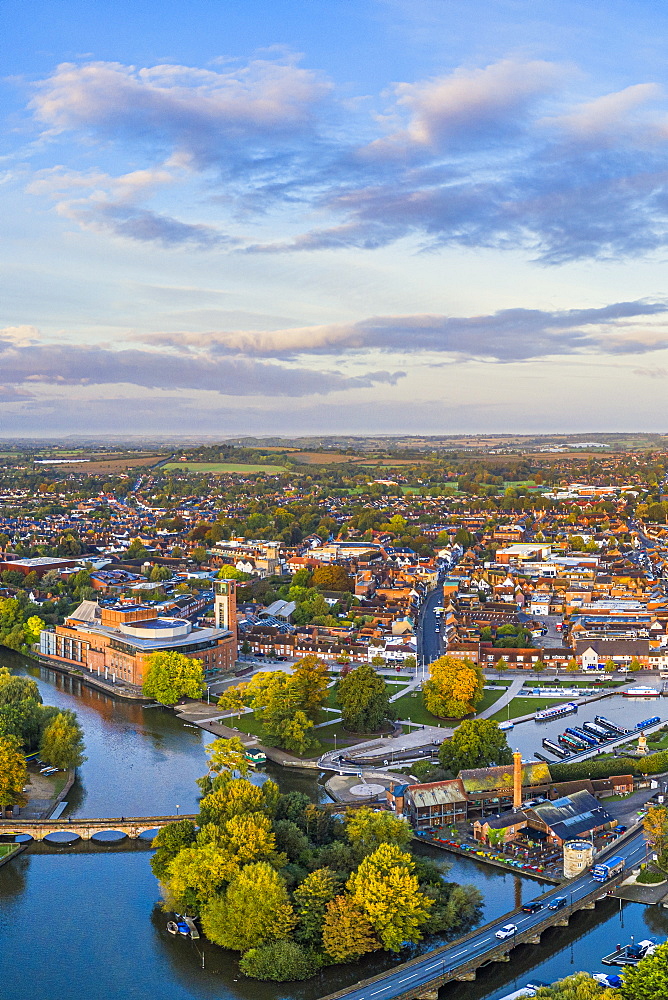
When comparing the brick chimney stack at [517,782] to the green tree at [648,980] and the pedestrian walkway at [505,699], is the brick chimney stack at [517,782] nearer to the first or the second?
the green tree at [648,980]

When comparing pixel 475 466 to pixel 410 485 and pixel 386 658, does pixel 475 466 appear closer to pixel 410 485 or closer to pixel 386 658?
pixel 410 485

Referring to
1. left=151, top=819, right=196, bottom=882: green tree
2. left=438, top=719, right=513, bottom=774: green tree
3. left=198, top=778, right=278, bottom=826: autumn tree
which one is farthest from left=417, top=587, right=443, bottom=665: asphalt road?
left=151, top=819, right=196, bottom=882: green tree

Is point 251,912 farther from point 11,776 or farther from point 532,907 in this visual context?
point 11,776

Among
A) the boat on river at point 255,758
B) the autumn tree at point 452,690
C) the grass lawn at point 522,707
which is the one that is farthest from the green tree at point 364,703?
the grass lawn at point 522,707

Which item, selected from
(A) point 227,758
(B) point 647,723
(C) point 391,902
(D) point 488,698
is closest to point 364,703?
(D) point 488,698

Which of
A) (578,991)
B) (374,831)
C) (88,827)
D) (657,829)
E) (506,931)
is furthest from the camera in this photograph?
(88,827)
